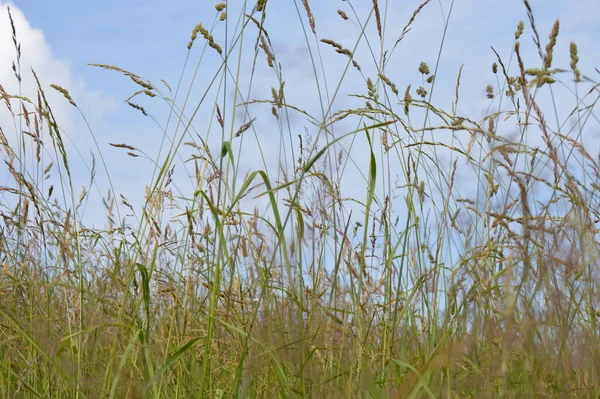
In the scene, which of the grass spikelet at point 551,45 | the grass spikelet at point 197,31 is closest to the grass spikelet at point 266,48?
the grass spikelet at point 197,31

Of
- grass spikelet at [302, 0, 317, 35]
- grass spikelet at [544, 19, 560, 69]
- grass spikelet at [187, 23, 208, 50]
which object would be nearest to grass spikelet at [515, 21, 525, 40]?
grass spikelet at [544, 19, 560, 69]

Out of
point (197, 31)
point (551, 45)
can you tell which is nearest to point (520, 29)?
point (551, 45)

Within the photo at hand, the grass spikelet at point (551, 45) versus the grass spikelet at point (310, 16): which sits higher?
the grass spikelet at point (310, 16)

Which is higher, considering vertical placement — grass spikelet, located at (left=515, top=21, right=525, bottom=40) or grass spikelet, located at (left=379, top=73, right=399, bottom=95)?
grass spikelet, located at (left=515, top=21, right=525, bottom=40)

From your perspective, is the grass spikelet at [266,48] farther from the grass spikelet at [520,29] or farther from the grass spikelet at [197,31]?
the grass spikelet at [520,29]

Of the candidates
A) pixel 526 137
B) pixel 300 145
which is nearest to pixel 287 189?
pixel 300 145

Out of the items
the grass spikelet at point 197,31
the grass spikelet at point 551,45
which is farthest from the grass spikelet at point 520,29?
the grass spikelet at point 197,31

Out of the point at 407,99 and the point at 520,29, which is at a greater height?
the point at 520,29

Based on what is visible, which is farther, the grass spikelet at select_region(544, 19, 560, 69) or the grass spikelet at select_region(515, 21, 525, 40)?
the grass spikelet at select_region(515, 21, 525, 40)

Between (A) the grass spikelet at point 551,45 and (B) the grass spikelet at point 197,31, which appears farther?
(B) the grass spikelet at point 197,31

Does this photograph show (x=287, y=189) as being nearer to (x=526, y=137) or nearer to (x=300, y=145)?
(x=300, y=145)

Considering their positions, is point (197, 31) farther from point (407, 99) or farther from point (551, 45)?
point (551, 45)

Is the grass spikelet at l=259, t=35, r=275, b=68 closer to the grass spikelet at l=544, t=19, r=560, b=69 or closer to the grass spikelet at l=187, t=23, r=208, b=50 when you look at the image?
the grass spikelet at l=187, t=23, r=208, b=50

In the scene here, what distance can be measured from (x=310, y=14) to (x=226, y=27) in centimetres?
41
